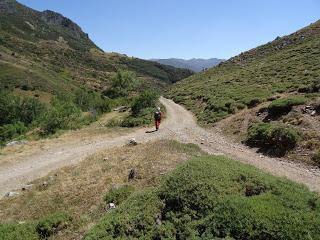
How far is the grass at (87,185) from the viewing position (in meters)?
14.4

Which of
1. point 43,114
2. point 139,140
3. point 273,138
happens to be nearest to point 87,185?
point 139,140

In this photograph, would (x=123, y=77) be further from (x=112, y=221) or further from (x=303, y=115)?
(x=112, y=221)

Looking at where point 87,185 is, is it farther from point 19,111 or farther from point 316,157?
point 19,111

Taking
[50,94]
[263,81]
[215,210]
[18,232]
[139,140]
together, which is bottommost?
[50,94]

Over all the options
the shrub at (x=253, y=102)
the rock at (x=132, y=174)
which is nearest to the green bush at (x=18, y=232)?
the rock at (x=132, y=174)

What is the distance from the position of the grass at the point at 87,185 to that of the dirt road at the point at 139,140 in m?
1.98

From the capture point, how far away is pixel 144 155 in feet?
65.5

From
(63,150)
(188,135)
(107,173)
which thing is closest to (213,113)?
(188,135)

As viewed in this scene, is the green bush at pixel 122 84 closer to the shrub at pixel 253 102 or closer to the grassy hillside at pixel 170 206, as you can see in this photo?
the shrub at pixel 253 102

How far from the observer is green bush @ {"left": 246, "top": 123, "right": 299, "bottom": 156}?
20.8 metres

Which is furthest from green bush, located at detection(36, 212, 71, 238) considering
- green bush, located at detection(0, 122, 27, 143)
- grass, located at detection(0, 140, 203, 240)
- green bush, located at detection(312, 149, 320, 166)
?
green bush, located at detection(0, 122, 27, 143)

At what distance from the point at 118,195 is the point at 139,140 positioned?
42.3 ft

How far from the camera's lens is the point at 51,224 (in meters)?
13.3

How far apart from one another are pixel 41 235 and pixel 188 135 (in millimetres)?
16849
